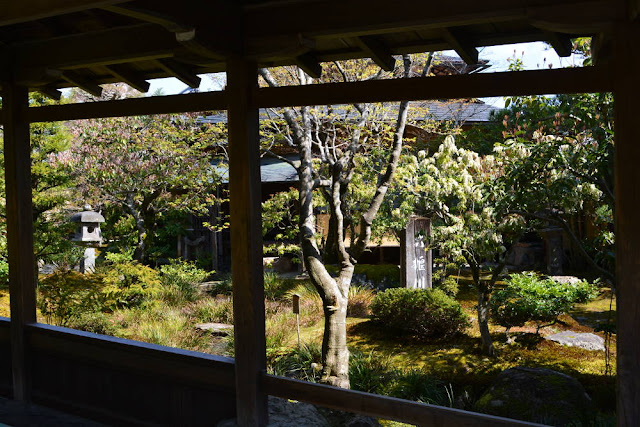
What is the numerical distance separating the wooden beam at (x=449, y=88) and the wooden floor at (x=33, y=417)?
2.72 meters

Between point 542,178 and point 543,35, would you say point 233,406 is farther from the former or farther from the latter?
point 542,178

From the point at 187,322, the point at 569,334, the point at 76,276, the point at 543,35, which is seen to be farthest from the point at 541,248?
the point at 543,35

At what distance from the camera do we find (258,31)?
3.27 meters

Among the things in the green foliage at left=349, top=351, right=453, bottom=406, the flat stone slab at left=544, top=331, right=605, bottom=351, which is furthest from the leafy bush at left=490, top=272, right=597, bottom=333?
the green foliage at left=349, top=351, right=453, bottom=406

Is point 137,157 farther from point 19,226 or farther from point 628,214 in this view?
point 628,214

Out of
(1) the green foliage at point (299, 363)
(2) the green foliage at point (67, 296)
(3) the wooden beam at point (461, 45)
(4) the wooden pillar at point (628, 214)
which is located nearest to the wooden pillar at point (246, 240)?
(3) the wooden beam at point (461, 45)

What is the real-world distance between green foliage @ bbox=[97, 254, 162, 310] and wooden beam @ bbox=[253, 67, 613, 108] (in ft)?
22.5

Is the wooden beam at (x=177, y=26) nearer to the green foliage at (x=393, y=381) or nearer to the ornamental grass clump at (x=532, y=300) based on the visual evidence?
the green foliage at (x=393, y=381)

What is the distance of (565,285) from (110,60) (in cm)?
617

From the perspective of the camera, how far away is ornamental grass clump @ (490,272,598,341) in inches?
283

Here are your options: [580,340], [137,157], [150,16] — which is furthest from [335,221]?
[137,157]

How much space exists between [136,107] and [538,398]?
4.28 metres

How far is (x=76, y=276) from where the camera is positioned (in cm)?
883

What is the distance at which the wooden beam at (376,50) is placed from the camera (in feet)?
10.6
